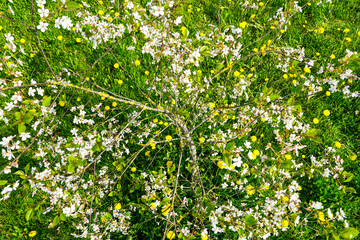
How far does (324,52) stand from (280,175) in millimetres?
2136

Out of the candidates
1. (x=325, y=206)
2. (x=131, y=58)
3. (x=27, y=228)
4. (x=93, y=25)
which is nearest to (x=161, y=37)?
(x=93, y=25)

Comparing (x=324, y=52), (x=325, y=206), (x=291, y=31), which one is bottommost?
(x=325, y=206)

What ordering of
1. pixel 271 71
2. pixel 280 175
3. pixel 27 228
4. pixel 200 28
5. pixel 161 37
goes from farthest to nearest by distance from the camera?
1. pixel 200 28
2. pixel 271 71
3. pixel 27 228
4. pixel 280 175
5. pixel 161 37

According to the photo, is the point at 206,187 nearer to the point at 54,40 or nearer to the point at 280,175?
the point at 280,175

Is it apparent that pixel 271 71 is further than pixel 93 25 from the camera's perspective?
A: Yes

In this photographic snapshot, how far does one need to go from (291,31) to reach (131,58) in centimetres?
253

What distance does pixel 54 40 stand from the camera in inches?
136

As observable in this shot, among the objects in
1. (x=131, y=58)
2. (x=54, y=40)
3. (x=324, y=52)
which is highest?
(x=54, y=40)

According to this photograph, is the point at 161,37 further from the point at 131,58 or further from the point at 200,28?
the point at 200,28

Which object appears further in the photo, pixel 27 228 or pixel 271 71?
pixel 271 71

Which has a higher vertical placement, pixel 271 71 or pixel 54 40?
pixel 54 40

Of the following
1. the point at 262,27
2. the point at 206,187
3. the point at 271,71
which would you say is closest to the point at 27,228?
the point at 206,187

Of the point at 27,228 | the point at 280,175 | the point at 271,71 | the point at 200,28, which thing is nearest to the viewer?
the point at 280,175

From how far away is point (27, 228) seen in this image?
111 inches
